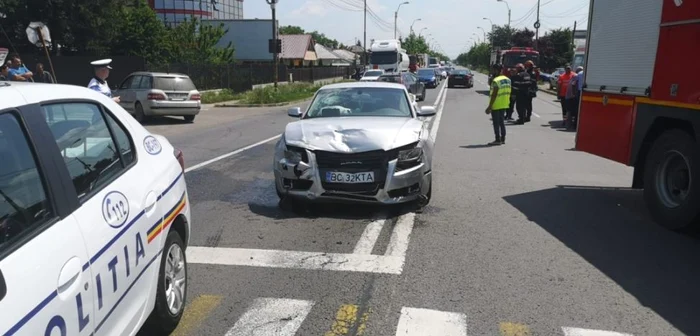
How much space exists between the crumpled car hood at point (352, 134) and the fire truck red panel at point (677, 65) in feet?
8.80

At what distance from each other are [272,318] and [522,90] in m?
15.8

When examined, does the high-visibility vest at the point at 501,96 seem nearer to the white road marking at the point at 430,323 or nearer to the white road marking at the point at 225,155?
the white road marking at the point at 225,155

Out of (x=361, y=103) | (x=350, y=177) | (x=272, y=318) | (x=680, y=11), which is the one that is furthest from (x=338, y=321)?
(x=680, y=11)

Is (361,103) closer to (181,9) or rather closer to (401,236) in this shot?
(401,236)

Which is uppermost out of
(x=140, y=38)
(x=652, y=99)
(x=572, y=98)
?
(x=140, y=38)

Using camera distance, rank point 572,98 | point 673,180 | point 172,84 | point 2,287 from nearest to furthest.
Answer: point 2,287 → point 673,180 → point 572,98 → point 172,84

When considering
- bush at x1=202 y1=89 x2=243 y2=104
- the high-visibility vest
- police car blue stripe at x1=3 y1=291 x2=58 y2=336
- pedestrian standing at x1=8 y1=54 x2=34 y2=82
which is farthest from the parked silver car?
police car blue stripe at x1=3 y1=291 x2=58 y2=336

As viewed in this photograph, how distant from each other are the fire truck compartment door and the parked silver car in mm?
13052

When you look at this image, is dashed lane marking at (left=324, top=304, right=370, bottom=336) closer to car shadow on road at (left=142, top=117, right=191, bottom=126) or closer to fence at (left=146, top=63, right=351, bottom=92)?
car shadow on road at (left=142, top=117, right=191, bottom=126)

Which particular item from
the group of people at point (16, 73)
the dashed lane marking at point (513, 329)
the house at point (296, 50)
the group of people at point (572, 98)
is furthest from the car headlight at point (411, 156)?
the house at point (296, 50)

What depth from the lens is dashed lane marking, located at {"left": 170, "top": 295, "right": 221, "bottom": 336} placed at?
151 inches

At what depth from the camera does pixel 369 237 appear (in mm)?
5887

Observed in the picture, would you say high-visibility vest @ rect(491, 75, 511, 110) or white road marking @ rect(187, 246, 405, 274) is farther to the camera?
high-visibility vest @ rect(491, 75, 511, 110)

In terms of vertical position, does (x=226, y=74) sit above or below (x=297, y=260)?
above
